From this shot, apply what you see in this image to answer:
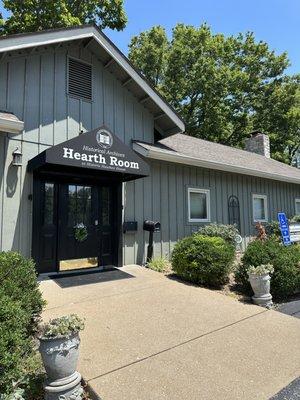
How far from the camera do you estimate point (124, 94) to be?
31.5ft

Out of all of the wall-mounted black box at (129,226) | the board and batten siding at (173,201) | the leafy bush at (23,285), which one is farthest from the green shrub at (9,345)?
the board and batten siding at (173,201)

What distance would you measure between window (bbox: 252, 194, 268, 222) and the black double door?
282 inches

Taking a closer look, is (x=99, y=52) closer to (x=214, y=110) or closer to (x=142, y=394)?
(x=142, y=394)

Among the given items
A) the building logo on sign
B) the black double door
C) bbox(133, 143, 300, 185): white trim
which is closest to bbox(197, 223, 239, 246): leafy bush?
bbox(133, 143, 300, 185): white trim

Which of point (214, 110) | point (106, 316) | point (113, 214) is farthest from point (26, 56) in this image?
point (214, 110)

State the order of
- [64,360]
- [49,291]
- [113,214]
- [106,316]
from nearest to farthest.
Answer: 1. [64,360]
2. [106,316]
3. [49,291]
4. [113,214]

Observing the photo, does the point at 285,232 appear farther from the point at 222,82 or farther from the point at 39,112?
the point at 222,82

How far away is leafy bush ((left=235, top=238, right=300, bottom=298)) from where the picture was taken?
22.4 ft

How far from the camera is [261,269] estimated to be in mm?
6516

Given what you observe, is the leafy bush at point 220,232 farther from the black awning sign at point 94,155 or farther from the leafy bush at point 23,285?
the leafy bush at point 23,285

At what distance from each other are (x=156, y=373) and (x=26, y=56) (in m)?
7.51

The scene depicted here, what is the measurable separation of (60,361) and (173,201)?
7.49 meters

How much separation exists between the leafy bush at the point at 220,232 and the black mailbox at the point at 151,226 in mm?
1713

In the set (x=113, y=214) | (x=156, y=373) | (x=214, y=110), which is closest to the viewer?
(x=156, y=373)
